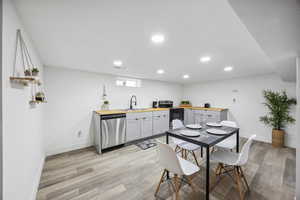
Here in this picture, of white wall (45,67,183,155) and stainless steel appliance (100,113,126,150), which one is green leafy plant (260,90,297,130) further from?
white wall (45,67,183,155)

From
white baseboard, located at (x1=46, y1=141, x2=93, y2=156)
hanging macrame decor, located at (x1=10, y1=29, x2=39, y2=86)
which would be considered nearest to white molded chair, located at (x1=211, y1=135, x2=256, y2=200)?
hanging macrame decor, located at (x1=10, y1=29, x2=39, y2=86)

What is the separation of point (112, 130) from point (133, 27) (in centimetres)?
252

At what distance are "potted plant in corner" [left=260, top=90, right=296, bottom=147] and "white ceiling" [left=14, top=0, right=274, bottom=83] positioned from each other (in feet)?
7.56

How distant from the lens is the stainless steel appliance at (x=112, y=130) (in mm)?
2841

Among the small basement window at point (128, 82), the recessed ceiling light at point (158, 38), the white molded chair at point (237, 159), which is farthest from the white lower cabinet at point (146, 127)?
the recessed ceiling light at point (158, 38)

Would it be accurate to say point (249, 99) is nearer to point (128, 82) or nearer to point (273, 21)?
point (273, 21)

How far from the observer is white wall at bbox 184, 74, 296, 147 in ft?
11.1

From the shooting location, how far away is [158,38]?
1466 mm

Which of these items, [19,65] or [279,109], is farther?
[279,109]

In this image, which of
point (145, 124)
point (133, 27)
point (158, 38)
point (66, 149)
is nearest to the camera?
point (133, 27)

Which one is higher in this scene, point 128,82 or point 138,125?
point 128,82

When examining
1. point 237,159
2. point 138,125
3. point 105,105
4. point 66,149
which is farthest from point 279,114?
point 66,149

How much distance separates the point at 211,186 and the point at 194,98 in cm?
426

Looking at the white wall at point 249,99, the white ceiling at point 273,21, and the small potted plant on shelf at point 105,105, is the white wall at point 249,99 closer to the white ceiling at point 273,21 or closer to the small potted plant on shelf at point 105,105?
the white ceiling at point 273,21
